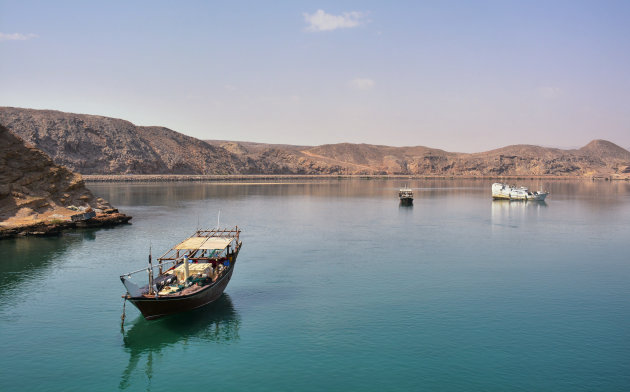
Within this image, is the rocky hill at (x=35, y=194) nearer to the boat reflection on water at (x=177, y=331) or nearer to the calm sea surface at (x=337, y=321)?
the calm sea surface at (x=337, y=321)

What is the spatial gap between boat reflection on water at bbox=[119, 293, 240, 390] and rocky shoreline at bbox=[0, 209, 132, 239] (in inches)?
1427

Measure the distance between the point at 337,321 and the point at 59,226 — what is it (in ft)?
151

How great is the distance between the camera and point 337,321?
2769 cm

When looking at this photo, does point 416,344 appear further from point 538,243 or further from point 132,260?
point 538,243

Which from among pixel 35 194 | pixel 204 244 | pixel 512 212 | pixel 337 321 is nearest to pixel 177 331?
pixel 337 321

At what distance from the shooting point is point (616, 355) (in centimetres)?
2345

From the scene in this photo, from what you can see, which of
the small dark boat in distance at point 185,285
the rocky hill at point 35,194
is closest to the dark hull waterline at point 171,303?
the small dark boat in distance at point 185,285

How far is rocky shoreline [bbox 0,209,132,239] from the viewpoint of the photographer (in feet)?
182

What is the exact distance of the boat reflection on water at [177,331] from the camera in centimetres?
2391

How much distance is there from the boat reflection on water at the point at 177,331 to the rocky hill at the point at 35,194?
3801 centimetres

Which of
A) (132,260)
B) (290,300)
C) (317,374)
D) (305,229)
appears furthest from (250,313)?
(305,229)

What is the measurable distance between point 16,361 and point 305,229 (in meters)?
43.9

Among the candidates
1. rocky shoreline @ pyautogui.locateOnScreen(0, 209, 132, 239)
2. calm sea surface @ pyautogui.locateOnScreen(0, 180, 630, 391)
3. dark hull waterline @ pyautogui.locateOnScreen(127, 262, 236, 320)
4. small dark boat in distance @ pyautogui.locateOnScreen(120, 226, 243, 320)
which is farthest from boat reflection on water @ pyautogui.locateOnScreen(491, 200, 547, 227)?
rocky shoreline @ pyautogui.locateOnScreen(0, 209, 132, 239)

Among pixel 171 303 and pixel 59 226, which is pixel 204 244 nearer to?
pixel 171 303
